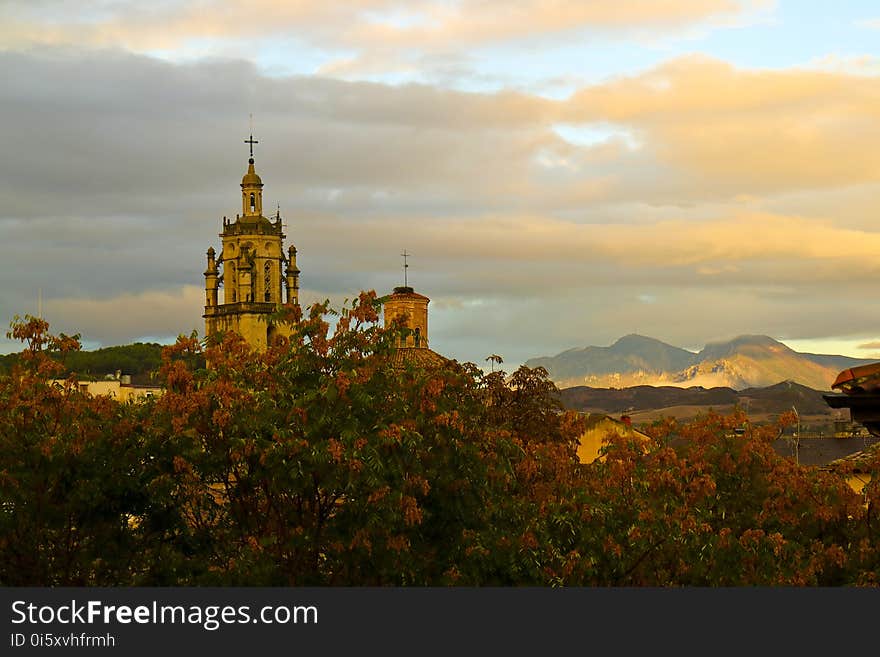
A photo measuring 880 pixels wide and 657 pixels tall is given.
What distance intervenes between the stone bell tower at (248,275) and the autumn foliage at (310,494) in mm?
104279

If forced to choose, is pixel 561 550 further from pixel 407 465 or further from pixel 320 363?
pixel 320 363

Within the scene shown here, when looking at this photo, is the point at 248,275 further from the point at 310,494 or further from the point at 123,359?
the point at 310,494

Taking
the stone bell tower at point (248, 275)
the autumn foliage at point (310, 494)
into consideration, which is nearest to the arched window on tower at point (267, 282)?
the stone bell tower at point (248, 275)

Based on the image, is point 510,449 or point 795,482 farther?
point 795,482

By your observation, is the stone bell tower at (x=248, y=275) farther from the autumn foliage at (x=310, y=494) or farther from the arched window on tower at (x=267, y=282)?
the autumn foliage at (x=310, y=494)

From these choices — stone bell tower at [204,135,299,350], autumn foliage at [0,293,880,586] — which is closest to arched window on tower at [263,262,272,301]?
stone bell tower at [204,135,299,350]

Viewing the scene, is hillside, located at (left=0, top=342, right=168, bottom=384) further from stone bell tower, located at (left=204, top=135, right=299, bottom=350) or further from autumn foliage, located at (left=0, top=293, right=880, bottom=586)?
autumn foliage, located at (left=0, top=293, right=880, bottom=586)

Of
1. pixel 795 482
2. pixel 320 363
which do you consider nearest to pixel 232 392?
pixel 320 363

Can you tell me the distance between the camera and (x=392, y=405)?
28234mm

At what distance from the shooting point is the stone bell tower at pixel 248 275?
5344 inches

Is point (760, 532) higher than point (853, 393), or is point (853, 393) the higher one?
point (853, 393)

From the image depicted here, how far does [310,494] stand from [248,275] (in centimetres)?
11035

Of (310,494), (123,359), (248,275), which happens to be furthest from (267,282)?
(310,494)

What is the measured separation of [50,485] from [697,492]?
45.8 ft
